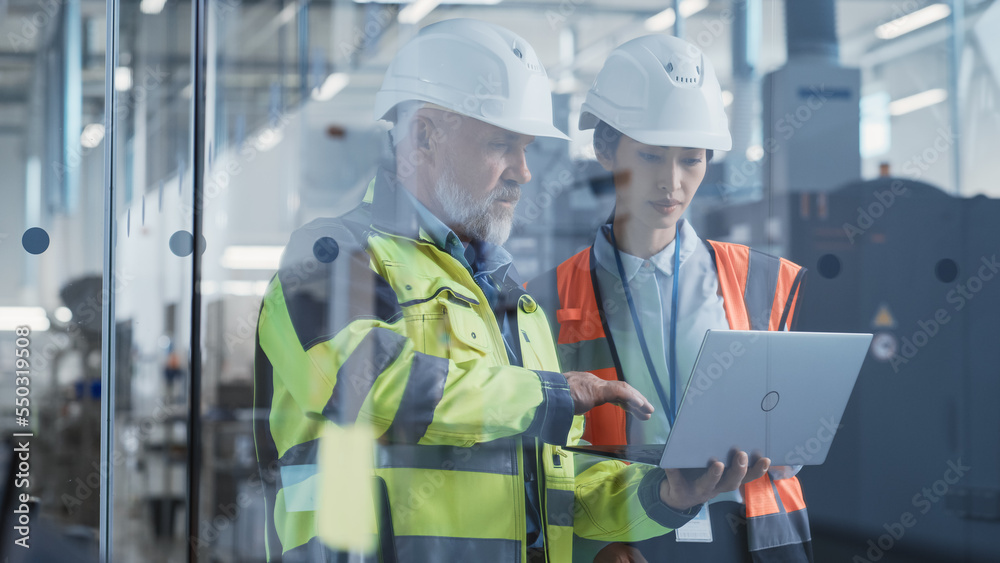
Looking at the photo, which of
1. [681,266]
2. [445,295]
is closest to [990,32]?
[681,266]

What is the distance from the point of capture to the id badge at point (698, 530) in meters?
2.14

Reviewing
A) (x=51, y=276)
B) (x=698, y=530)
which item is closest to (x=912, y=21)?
(x=698, y=530)

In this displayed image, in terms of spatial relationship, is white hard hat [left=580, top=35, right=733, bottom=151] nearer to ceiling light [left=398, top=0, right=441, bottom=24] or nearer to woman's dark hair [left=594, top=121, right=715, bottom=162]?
woman's dark hair [left=594, top=121, right=715, bottom=162]

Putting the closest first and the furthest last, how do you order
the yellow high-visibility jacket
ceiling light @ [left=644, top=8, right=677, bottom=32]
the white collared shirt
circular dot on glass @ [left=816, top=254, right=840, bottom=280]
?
the yellow high-visibility jacket, the white collared shirt, ceiling light @ [left=644, top=8, right=677, bottom=32], circular dot on glass @ [left=816, top=254, right=840, bottom=280]

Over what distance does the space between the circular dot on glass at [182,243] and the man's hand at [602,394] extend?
97cm

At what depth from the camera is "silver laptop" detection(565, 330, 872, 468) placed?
6.38ft

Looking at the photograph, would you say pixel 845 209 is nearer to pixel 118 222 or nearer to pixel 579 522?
pixel 579 522

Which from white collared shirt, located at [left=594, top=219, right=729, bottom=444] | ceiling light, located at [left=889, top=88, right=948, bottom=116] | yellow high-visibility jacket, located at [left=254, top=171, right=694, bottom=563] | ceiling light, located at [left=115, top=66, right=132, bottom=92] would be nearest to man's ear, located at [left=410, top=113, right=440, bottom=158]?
yellow high-visibility jacket, located at [left=254, top=171, right=694, bottom=563]

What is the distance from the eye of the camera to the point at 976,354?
2557mm

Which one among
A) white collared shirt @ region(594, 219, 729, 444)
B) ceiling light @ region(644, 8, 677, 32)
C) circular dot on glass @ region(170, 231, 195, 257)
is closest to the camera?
circular dot on glass @ region(170, 231, 195, 257)

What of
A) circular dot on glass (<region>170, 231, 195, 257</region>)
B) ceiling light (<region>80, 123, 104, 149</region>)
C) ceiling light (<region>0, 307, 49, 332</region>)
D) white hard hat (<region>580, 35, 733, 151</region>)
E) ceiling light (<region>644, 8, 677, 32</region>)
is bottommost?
ceiling light (<region>0, 307, 49, 332</region>)

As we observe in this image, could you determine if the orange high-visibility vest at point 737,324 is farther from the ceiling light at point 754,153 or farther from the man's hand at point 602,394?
the ceiling light at point 754,153

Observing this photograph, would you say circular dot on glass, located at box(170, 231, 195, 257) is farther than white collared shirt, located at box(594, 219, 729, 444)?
No

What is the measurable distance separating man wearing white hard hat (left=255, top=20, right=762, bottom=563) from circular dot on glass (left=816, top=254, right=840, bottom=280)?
2.24 ft
